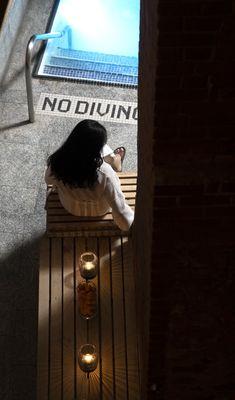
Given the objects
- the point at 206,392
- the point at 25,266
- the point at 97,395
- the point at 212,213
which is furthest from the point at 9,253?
the point at 212,213

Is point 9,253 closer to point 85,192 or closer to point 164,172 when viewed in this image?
point 85,192

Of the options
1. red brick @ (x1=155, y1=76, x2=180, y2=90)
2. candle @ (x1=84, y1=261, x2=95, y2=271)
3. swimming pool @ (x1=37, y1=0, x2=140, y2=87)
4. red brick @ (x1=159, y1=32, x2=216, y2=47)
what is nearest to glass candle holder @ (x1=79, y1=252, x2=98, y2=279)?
candle @ (x1=84, y1=261, x2=95, y2=271)

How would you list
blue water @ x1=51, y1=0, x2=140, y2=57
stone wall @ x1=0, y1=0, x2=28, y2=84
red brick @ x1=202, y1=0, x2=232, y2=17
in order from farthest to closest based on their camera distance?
blue water @ x1=51, y1=0, x2=140, y2=57, stone wall @ x1=0, y1=0, x2=28, y2=84, red brick @ x1=202, y1=0, x2=232, y2=17

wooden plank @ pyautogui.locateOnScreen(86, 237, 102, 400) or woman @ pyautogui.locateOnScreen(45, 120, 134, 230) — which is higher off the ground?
woman @ pyautogui.locateOnScreen(45, 120, 134, 230)

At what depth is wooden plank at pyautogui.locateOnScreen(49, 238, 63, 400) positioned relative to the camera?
3.34m

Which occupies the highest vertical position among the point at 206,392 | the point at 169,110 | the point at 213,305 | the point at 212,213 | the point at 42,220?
the point at 42,220

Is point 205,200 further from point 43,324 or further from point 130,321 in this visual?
point 43,324

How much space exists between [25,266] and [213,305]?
193 cm

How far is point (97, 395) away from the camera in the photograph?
3297 mm

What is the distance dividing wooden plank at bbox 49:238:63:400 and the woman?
294 millimetres

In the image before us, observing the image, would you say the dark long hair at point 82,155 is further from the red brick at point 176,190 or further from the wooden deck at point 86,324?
the red brick at point 176,190

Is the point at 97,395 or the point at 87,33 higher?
the point at 87,33

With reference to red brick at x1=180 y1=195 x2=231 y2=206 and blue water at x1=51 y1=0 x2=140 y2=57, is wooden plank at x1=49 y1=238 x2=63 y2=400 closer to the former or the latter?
red brick at x1=180 y1=195 x2=231 y2=206

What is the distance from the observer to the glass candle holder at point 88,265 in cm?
357
